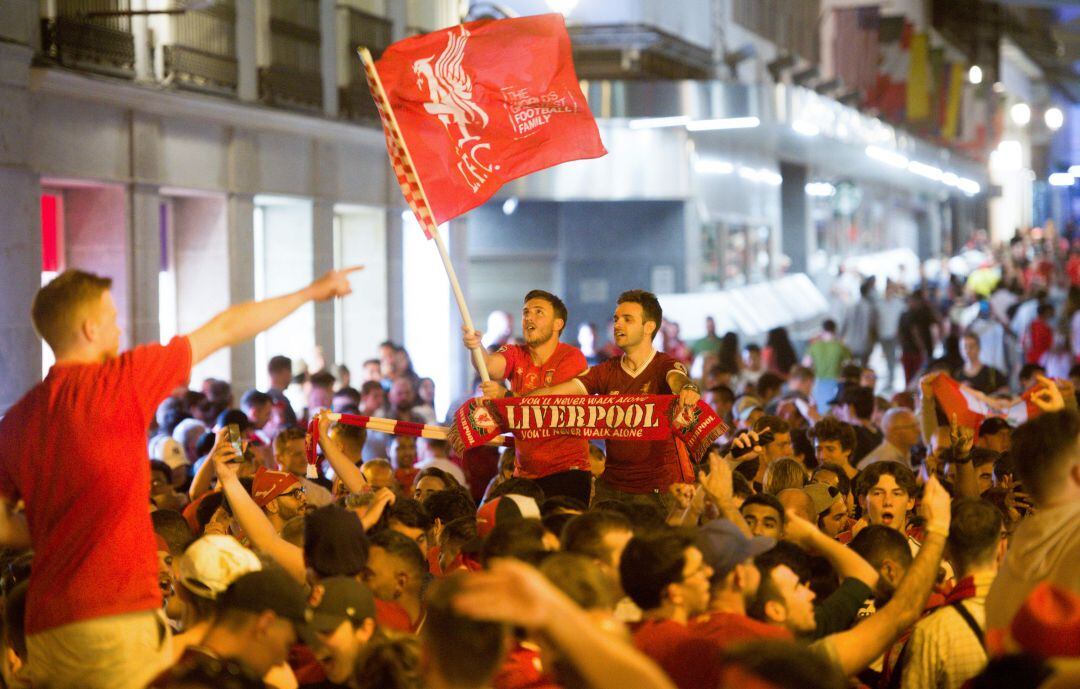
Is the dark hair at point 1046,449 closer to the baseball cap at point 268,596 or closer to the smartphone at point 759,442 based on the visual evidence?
the baseball cap at point 268,596

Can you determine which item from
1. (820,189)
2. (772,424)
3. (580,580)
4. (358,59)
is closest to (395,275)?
(358,59)

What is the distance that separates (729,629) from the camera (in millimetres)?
4879

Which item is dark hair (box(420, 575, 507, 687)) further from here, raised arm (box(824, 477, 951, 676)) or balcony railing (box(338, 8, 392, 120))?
balcony railing (box(338, 8, 392, 120))

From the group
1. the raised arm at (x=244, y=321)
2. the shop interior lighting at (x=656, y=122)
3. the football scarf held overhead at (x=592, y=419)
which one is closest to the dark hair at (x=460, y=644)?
the raised arm at (x=244, y=321)

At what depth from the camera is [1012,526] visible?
7789 mm

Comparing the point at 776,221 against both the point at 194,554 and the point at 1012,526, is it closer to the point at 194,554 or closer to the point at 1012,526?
the point at 1012,526

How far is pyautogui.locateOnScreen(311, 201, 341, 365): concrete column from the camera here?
2219 centimetres

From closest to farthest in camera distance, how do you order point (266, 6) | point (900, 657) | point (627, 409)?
point (900, 657) → point (627, 409) → point (266, 6)

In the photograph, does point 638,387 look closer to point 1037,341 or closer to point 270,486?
point 270,486

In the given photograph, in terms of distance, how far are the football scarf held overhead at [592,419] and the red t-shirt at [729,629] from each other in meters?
3.65

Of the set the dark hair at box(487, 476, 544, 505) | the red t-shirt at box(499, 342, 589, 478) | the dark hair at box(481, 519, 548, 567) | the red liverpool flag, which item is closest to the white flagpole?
the red t-shirt at box(499, 342, 589, 478)

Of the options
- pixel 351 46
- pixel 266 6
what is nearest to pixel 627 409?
pixel 266 6

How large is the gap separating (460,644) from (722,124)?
26908mm

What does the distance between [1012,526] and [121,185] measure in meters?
12.3
